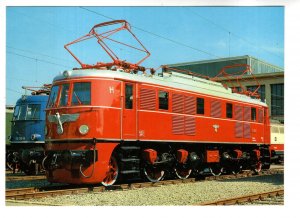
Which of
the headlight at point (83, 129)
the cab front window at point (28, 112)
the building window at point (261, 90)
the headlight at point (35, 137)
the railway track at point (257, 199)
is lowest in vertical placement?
the railway track at point (257, 199)

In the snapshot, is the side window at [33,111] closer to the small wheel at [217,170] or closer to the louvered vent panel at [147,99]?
the louvered vent panel at [147,99]

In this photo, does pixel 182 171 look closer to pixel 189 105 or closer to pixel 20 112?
pixel 189 105

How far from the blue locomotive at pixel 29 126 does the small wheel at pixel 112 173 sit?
5.74 meters

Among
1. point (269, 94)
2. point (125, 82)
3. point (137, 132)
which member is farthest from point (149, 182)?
point (269, 94)

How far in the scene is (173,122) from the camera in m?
16.3

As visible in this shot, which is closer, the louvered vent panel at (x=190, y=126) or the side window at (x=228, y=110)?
the louvered vent panel at (x=190, y=126)

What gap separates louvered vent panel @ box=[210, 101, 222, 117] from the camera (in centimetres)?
1840

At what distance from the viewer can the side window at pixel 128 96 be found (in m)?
14.7

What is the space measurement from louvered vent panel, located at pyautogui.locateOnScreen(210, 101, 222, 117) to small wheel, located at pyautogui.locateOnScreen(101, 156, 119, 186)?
17.6 feet

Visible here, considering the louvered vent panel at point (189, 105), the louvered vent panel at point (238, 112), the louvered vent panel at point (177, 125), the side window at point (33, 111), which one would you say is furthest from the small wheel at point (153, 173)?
the side window at point (33, 111)

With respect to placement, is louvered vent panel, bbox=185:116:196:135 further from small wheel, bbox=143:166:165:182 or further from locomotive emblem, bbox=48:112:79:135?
locomotive emblem, bbox=48:112:79:135

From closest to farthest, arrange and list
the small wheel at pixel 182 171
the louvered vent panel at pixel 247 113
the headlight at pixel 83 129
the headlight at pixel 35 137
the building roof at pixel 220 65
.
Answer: the headlight at pixel 83 129 → the small wheel at pixel 182 171 → the building roof at pixel 220 65 → the headlight at pixel 35 137 → the louvered vent panel at pixel 247 113
